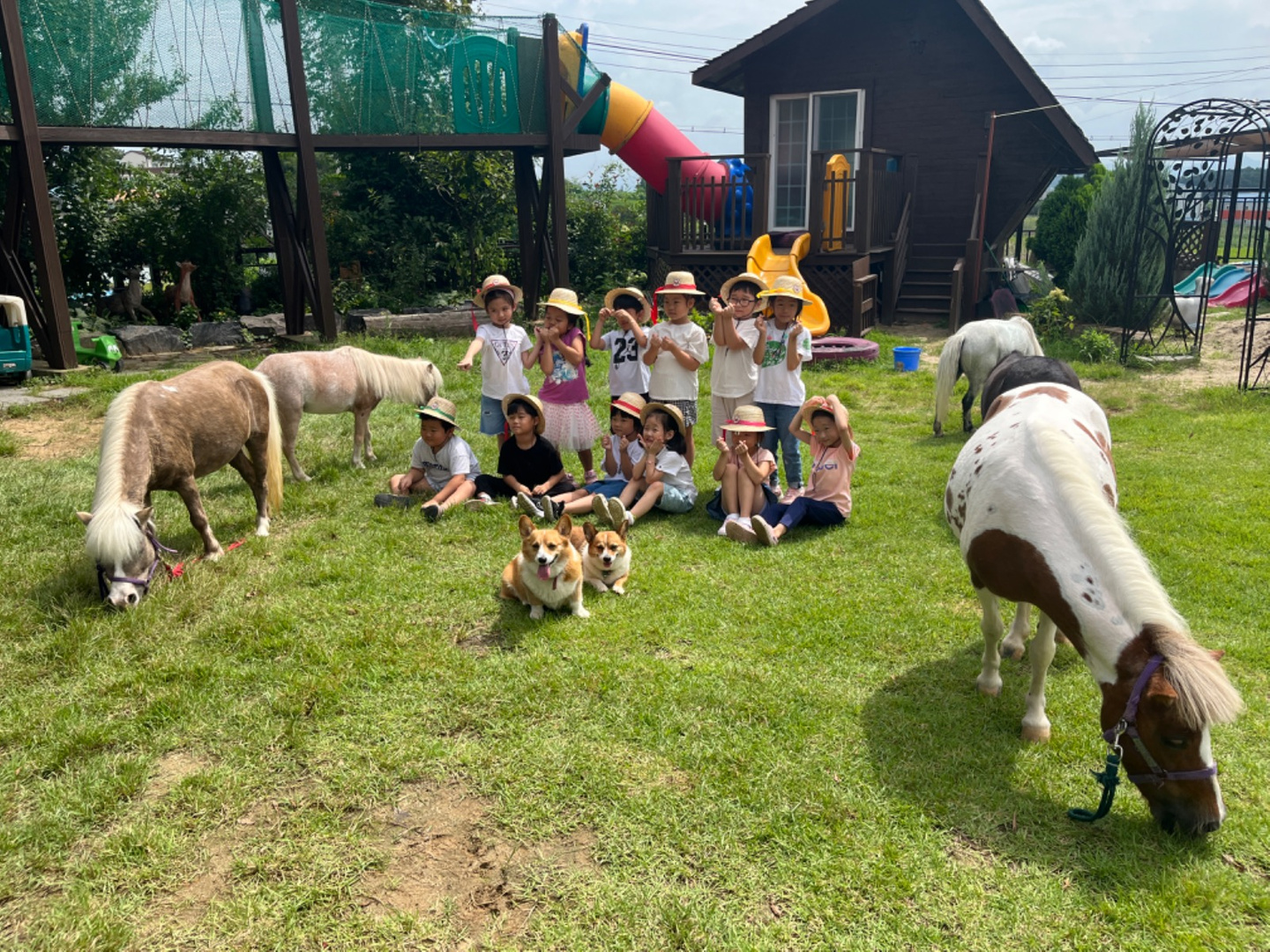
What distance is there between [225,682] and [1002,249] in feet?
54.6

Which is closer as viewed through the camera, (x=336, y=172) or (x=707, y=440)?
(x=707, y=440)

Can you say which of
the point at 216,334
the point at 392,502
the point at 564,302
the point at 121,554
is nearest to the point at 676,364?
the point at 564,302

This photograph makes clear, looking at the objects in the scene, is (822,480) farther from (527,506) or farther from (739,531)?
(527,506)

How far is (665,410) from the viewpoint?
6441mm

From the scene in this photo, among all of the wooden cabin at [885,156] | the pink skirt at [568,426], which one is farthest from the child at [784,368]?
the wooden cabin at [885,156]

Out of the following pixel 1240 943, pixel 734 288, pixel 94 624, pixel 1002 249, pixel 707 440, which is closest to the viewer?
pixel 1240 943

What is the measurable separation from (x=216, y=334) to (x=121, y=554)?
31.7 ft

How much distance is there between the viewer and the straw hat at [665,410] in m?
6.41

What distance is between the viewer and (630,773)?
140 inches

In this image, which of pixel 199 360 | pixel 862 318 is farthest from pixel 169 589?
pixel 862 318

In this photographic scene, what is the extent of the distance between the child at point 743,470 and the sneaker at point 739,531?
17 millimetres

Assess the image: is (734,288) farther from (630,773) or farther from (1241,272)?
(1241,272)

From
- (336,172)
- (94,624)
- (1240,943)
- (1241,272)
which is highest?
(336,172)

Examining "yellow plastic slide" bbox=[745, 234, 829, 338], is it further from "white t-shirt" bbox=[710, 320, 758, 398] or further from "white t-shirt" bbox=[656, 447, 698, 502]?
"white t-shirt" bbox=[656, 447, 698, 502]
